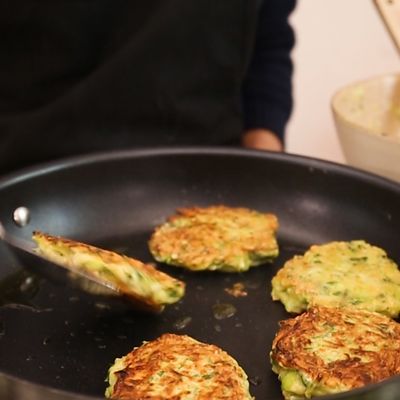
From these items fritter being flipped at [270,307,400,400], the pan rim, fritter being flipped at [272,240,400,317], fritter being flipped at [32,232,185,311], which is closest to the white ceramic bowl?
the pan rim

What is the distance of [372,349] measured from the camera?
83cm

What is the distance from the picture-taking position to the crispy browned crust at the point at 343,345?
2.55ft

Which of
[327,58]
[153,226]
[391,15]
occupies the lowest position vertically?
[327,58]

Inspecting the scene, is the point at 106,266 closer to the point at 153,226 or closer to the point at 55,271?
the point at 55,271

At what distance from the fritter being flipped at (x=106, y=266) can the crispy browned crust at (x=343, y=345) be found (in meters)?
0.18

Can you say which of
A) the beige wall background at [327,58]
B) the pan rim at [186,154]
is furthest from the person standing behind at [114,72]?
the beige wall background at [327,58]

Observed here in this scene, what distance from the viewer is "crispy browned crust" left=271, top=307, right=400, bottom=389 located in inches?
30.6

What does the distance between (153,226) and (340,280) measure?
0.35m

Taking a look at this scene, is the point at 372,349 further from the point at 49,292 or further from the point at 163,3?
the point at 163,3

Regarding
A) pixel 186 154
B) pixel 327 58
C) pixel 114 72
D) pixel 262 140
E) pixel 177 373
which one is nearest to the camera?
pixel 177 373

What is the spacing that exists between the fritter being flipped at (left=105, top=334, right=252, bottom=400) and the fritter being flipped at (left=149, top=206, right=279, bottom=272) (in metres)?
0.20

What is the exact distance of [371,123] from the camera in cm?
125

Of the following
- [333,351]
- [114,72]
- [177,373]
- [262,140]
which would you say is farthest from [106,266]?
[262,140]

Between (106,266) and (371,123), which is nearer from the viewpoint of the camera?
(106,266)
